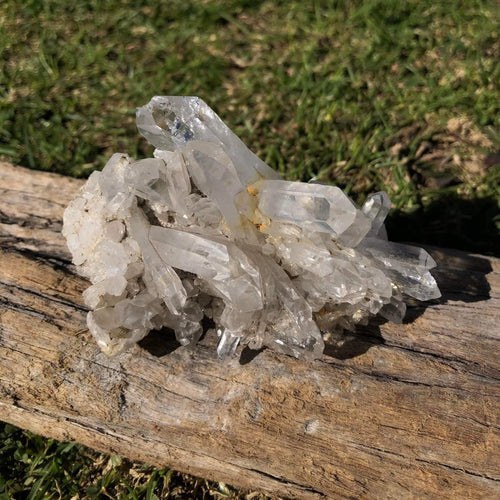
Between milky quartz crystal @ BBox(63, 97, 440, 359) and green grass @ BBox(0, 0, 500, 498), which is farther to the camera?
green grass @ BBox(0, 0, 500, 498)

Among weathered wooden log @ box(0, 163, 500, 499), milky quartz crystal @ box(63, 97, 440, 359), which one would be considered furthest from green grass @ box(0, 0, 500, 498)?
milky quartz crystal @ box(63, 97, 440, 359)

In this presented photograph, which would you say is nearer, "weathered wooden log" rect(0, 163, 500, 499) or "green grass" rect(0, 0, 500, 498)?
"weathered wooden log" rect(0, 163, 500, 499)

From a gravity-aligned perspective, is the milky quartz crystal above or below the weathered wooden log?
above

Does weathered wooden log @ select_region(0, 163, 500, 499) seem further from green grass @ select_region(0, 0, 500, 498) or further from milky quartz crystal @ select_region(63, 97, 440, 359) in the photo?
green grass @ select_region(0, 0, 500, 498)

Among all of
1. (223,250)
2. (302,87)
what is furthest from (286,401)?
(302,87)

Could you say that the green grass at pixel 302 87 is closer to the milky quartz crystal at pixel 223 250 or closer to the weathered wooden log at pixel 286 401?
the weathered wooden log at pixel 286 401

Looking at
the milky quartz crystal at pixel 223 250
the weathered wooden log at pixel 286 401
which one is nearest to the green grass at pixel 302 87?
the weathered wooden log at pixel 286 401
